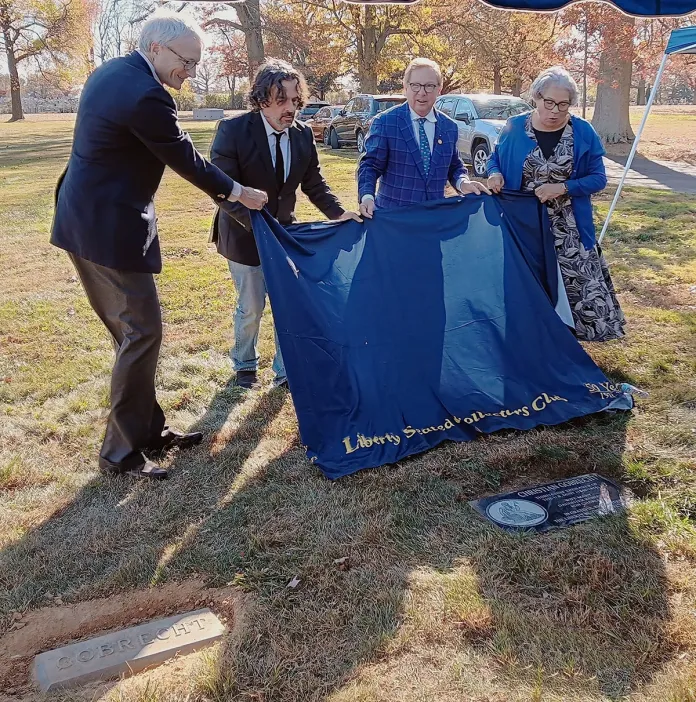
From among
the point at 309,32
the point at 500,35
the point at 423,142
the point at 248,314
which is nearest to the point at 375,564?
the point at 248,314

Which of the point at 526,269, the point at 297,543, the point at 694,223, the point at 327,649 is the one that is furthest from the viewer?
the point at 694,223

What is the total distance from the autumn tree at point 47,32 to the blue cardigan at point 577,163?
116ft

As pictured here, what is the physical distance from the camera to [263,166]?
3910 millimetres

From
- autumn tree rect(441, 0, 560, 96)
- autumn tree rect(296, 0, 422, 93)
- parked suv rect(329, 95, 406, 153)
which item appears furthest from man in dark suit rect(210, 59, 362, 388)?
autumn tree rect(296, 0, 422, 93)

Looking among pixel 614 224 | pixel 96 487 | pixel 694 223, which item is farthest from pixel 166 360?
pixel 694 223

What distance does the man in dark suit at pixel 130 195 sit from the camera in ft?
9.45

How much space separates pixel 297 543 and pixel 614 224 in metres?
7.13

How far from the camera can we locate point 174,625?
8.07 feet

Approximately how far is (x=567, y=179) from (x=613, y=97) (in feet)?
50.5

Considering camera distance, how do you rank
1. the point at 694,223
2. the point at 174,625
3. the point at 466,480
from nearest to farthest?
the point at 174,625 < the point at 466,480 < the point at 694,223

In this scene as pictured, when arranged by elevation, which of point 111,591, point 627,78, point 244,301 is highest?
point 627,78

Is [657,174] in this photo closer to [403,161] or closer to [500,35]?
[403,161]

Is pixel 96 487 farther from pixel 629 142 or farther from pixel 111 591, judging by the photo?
pixel 629 142

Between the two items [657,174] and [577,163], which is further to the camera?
[657,174]
